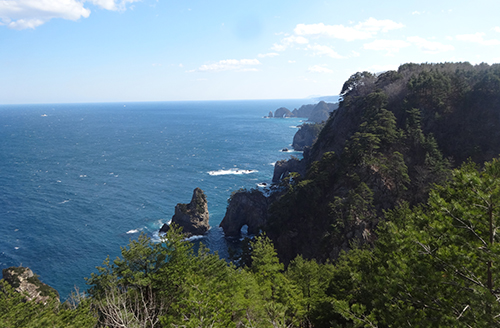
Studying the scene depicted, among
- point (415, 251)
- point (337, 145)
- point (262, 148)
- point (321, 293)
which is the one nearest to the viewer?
point (415, 251)

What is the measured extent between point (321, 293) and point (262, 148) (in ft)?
419

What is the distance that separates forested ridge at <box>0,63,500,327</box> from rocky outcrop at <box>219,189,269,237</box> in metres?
12.3

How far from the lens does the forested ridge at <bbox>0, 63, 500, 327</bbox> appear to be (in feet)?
35.9

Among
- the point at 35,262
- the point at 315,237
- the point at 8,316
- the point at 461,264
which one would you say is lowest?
the point at 35,262

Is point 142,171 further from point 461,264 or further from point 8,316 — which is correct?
point 461,264

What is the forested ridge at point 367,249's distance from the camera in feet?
35.9

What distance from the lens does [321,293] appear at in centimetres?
2542

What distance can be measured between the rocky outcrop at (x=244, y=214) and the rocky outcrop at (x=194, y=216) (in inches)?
219

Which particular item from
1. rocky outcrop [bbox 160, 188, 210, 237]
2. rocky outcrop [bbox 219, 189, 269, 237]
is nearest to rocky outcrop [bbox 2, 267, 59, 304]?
rocky outcrop [bbox 160, 188, 210, 237]

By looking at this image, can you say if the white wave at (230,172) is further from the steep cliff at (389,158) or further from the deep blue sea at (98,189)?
the steep cliff at (389,158)

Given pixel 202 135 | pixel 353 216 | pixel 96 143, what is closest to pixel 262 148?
pixel 202 135

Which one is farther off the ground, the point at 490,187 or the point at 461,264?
the point at 490,187

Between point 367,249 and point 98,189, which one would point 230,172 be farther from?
point 367,249

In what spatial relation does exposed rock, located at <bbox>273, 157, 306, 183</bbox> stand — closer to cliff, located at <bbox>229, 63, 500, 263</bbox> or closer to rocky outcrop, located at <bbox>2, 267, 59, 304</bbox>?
cliff, located at <bbox>229, 63, 500, 263</bbox>
